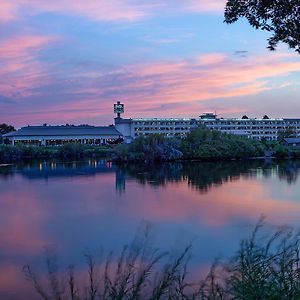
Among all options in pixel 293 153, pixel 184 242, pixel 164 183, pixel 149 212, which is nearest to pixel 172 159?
pixel 293 153

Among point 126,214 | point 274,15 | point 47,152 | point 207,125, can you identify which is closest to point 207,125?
point 207,125

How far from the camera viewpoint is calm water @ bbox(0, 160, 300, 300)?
11.8 m

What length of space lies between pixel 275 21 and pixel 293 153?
176 feet

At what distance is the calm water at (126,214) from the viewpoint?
464 inches

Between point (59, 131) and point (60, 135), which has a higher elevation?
point (59, 131)

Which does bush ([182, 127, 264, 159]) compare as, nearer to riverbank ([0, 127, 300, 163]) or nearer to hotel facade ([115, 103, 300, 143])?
riverbank ([0, 127, 300, 163])

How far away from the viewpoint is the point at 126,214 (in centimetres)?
1778

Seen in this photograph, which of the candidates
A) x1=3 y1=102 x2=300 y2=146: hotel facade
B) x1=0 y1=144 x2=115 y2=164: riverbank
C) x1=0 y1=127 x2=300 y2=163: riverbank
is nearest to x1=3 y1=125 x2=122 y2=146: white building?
x1=3 y1=102 x2=300 y2=146: hotel facade

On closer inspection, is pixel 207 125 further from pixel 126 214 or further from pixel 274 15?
pixel 274 15

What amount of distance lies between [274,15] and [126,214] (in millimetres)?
13771

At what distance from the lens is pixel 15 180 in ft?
104

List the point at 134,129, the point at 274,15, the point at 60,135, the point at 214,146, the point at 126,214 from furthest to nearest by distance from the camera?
the point at 134,129 → the point at 60,135 → the point at 214,146 → the point at 126,214 → the point at 274,15

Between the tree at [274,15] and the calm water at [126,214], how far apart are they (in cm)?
640

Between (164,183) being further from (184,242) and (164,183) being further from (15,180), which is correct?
(184,242)
